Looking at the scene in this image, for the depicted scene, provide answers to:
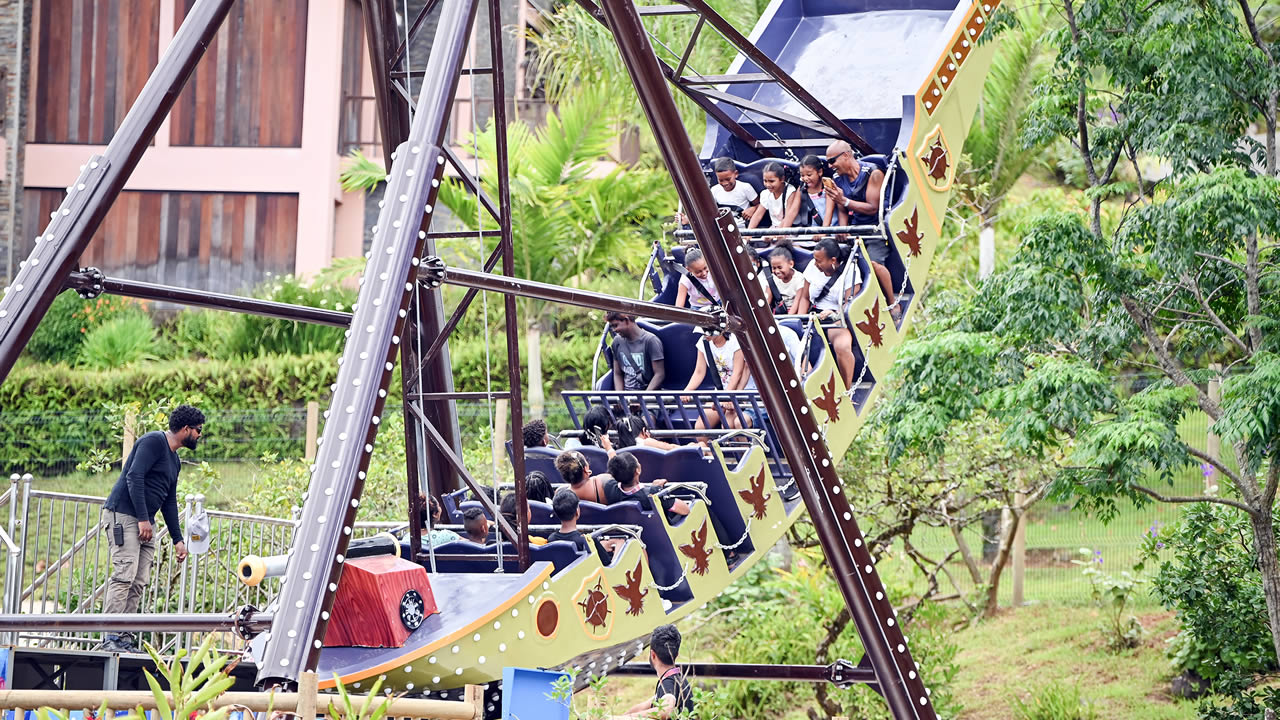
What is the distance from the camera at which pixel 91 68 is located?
21672 mm

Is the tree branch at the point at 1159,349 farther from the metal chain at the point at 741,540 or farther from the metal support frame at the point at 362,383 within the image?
the metal support frame at the point at 362,383

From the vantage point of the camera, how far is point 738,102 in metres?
9.61

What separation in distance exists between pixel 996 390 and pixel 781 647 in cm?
400

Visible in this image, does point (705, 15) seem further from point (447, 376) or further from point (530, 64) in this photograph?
point (530, 64)

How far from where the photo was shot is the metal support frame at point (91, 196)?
580cm

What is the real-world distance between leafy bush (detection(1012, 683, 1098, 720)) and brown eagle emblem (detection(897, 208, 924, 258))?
11.7 ft

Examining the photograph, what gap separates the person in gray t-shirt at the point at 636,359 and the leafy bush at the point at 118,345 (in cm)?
1182

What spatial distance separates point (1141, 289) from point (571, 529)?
3.99 meters

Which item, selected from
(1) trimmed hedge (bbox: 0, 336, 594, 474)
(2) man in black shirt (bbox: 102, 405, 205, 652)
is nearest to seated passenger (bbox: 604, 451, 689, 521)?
(2) man in black shirt (bbox: 102, 405, 205, 652)

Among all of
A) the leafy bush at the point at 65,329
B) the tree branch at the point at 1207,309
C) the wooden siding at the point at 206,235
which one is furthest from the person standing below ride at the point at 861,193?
the leafy bush at the point at 65,329

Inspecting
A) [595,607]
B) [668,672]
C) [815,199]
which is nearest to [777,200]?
[815,199]

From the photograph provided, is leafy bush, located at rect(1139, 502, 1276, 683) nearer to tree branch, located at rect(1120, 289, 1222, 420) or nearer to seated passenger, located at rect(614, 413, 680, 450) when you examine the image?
tree branch, located at rect(1120, 289, 1222, 420)

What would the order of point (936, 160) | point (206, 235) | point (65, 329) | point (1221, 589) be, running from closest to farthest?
point (1221, 589)
point (936, 160)
point (65, 329)
point (206, 235)

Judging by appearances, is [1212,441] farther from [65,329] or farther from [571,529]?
[65,329]
